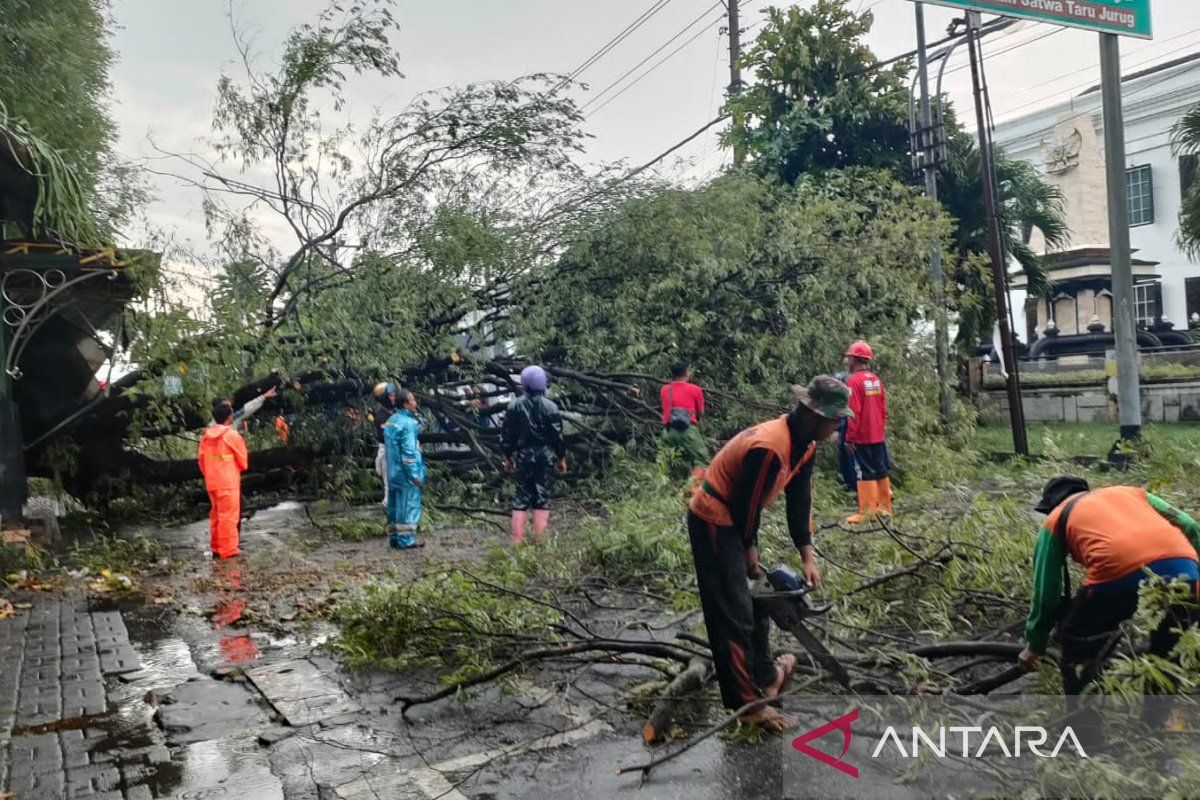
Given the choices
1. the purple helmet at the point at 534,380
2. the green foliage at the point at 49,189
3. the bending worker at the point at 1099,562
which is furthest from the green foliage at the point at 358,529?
the bending worker at the point at 1099,562

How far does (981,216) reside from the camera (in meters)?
18.1

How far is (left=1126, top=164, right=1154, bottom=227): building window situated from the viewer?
3189cm

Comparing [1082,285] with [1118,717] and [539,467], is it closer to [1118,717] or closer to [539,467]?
[539,467]

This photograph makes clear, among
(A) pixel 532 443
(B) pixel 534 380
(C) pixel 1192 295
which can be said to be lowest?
(A) pixel 532 443

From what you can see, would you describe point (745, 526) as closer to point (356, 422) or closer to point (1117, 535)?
point (1117, 535)

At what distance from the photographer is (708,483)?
14.2 feet

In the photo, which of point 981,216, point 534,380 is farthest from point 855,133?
point 534,380

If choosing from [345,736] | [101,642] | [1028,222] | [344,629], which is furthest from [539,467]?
[1028,222]

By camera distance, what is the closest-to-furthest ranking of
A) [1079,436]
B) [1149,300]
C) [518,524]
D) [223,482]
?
[518,524]
[223,482]
[1079,436]
[1149,300]

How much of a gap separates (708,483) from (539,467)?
16.6ft

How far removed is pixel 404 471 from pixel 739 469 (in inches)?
257

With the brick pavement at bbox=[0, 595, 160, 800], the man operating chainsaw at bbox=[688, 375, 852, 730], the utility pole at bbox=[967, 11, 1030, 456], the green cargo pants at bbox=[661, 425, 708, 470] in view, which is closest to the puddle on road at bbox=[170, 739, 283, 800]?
the brick pavement at bbox=[0, 595, 160, 800]

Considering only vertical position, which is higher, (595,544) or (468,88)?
(468,88)

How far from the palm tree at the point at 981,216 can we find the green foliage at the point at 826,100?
1.08 metres
